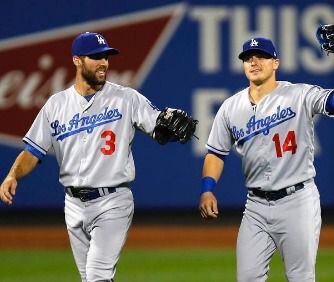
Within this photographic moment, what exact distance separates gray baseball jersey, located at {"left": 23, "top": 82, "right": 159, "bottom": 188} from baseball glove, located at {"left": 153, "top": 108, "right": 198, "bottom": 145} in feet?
0.15

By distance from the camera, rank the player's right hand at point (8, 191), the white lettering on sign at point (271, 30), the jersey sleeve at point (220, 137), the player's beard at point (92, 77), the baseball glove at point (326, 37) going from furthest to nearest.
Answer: the white lettering on sign at point (271, 30)
the player's beard at point (92, 77)
the jersey sleeve at point (220, 137)
the player's right hand at point (8, 191)
the baseball glove at point (326, 37)

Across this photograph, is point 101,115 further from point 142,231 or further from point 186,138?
point 142,231

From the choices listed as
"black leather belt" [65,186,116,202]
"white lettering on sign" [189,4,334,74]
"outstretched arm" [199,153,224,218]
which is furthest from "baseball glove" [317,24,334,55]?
"white lettering on sign" [189,4,334,74]

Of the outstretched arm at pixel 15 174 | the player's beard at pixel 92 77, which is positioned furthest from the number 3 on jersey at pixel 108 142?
the outstretched arm at pixel 15 174

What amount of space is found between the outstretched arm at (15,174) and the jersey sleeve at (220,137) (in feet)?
3.68

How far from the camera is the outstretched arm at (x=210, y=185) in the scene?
5.70 meters

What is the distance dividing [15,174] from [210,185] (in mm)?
1200

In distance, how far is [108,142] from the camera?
6020mm

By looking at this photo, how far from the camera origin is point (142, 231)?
11.8 meters

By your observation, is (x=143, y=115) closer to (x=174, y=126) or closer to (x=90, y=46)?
(x=174, y=126)

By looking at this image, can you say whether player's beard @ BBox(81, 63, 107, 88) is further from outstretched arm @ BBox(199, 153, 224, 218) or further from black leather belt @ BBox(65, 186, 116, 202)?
outstretched arm @ BBox(199, 153, 224, 218)

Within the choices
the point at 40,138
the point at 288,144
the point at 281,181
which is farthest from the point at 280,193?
the point at 40,138

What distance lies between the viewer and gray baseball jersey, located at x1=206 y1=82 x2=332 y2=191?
5762mm

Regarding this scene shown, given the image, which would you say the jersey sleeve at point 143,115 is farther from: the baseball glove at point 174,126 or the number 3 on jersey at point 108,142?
the number 3 on jersey at point 108,142
